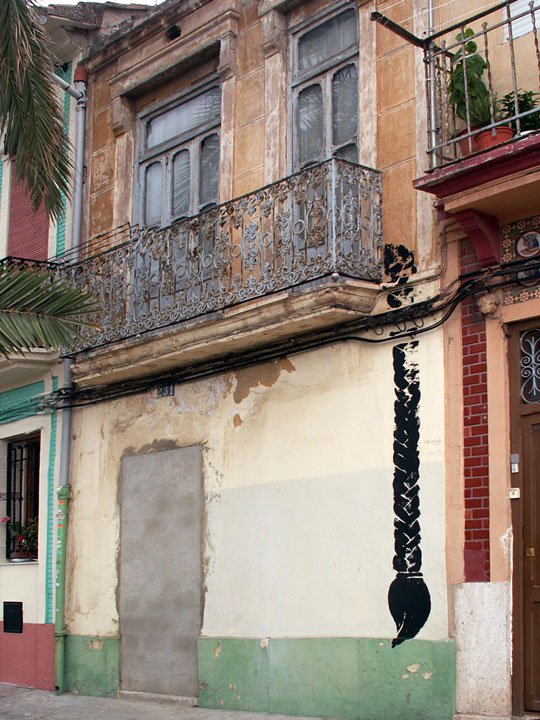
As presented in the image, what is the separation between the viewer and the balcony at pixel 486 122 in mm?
7324

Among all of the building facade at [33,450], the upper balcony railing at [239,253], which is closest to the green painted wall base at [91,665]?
the building facade at [33,450]

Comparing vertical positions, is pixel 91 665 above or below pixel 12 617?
below

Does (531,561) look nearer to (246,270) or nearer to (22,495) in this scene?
(246,270)

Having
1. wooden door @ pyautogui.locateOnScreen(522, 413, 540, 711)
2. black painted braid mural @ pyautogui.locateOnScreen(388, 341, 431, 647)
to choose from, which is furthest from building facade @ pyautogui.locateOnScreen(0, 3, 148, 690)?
wooden door @ pyautogui.locateOnScreen(522, 413, 540, 711)

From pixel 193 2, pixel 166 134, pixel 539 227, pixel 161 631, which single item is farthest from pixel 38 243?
pixel 539 227

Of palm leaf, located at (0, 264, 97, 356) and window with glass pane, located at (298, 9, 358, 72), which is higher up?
window with glass pane, located at (298, 9, 358, 72)

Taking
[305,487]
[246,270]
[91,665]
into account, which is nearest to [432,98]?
[246,270]

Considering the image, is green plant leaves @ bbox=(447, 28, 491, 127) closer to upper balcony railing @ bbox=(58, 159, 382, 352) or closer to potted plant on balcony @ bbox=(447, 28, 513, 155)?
potted plant on balcony @ bbox=(447, 28, 513, 155)

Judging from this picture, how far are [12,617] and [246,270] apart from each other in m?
5.67

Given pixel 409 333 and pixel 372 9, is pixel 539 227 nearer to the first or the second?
pixel 409 333

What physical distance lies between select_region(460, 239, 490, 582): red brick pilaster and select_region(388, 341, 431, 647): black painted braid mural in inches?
18.0

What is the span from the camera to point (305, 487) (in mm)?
9172

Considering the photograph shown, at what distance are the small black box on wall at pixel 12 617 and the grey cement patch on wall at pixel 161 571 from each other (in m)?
2.11

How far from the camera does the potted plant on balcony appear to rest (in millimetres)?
7680
